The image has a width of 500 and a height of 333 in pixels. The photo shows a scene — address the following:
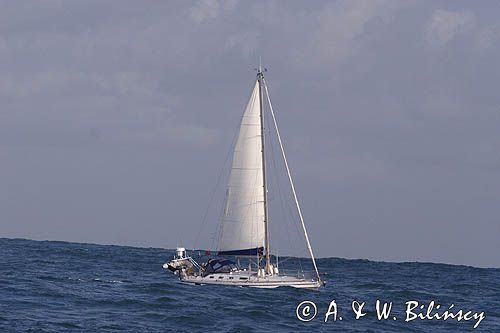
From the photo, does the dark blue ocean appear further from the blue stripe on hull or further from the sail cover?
the sail cover

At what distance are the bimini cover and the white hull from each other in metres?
0.56

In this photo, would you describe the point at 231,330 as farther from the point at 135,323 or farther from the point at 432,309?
the point at 432,309

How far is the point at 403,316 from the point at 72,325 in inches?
711

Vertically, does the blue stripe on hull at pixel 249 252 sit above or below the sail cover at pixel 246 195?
below

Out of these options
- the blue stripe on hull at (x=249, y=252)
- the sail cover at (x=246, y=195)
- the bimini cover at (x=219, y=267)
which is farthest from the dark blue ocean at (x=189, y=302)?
the sail cover at (x=246, y=195)

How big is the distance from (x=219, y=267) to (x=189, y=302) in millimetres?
10485

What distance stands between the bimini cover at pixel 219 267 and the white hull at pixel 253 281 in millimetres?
556

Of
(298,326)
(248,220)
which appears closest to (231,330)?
(298,326)

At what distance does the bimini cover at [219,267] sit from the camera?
200 feet

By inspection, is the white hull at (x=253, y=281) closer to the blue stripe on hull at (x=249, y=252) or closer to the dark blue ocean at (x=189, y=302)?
the dark blue ocean at (x=189, y=302)

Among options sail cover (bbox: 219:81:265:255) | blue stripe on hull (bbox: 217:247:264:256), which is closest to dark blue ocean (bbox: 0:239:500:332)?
blue stripe on hull (bbox: 217:247:264:256)

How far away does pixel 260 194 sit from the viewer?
6184 cm

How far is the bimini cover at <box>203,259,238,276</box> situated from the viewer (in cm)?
6097

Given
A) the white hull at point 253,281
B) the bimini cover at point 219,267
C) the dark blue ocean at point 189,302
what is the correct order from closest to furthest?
the dark blue ocean at point 189,302 < the white hull at point 253,281 < the bimini cover at point 219,267
